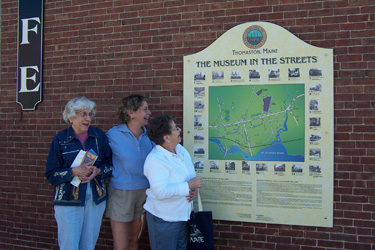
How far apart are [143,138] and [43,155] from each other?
186 cm

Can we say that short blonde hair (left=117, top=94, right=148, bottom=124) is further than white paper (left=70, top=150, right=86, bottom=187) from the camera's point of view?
Yes

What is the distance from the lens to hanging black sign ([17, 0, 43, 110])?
4.94m

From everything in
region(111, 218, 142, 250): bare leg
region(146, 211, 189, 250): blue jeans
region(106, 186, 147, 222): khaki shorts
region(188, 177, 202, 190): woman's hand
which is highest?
region(188, 177, 202, 190): woman's hand

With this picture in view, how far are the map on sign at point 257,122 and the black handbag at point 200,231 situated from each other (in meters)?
0.89

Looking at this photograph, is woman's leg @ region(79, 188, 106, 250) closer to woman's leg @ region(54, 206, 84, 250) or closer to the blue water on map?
woman's leg @ region(54, 206, 84, 250)

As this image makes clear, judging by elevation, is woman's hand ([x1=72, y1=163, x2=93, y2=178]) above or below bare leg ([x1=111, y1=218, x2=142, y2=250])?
above

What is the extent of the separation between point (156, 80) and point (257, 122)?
1352 mm

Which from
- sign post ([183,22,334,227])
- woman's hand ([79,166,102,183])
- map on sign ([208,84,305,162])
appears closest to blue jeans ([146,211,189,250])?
woman's hand ([79,166,102,183])

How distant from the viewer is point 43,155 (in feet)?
16.1

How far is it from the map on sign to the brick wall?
0.42 m

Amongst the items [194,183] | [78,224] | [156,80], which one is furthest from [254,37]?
[78,224]

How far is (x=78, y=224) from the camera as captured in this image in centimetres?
343

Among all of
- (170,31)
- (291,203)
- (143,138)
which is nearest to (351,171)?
(291,203)

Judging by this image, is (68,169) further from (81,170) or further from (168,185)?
(168,185)
